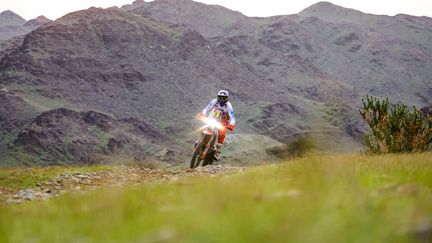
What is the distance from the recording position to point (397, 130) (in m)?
21.6

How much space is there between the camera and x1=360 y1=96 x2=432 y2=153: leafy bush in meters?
21.3

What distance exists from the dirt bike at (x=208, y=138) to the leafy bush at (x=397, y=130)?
660cm

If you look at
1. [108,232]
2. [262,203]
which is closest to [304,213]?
[262,203]

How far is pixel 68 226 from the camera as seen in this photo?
194 inches

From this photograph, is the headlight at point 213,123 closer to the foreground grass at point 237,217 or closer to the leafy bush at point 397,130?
the leafy bush at point 397,130

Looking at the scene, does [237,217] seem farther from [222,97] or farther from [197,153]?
[197,153]

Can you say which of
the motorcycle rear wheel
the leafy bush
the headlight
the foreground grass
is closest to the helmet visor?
the headlight

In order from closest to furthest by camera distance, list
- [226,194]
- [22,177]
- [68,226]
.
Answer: [68,226]
[226,194]
[22,177]

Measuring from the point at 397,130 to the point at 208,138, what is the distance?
7.97 metres

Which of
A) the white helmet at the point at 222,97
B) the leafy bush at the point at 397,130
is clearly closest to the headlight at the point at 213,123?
the white helmet at the point at 222,97

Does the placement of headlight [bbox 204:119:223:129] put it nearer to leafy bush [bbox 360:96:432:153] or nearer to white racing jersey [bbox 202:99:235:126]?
white racing jersey [bbox 202:99:235:126]

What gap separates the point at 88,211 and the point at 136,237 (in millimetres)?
1729

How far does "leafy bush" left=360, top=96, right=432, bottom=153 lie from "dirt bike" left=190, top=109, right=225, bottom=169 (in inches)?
260

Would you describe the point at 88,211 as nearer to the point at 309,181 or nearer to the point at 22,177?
the point at 309,181
